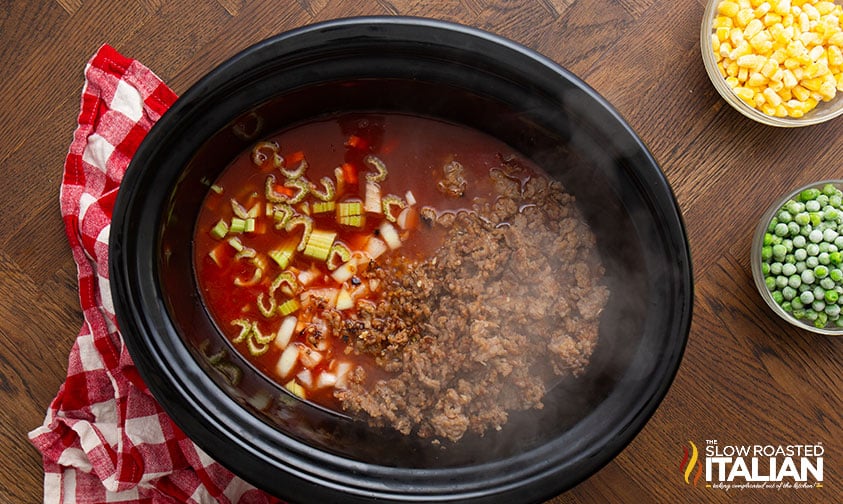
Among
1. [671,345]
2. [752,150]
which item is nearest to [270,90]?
[671,345]

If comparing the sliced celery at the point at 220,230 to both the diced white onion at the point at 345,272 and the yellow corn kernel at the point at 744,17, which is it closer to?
the diced white onion at the point at 345,272

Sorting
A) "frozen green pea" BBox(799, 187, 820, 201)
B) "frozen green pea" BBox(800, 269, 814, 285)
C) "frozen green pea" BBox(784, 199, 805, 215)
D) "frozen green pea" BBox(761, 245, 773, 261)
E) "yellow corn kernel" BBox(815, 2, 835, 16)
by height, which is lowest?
"frozen green pea" BBox(800, 269, 814, 285)

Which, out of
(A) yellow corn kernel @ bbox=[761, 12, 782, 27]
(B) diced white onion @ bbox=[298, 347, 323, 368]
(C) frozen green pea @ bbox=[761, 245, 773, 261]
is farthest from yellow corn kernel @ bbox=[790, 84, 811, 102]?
(B) diced white onion @ bbox=[298, 347, 323, 368]

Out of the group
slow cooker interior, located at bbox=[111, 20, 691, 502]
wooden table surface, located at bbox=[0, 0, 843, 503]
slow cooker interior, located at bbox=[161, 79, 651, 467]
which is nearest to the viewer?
slow cooker interior, located at bbox=[111, 20, 691, 502]

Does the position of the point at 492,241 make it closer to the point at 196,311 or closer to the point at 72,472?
the point at 196,311

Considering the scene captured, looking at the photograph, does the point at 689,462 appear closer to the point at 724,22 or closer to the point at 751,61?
the point at 751,61

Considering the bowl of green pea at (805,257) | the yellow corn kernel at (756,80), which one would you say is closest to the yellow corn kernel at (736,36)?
the yellow corn kernel at (756,80)

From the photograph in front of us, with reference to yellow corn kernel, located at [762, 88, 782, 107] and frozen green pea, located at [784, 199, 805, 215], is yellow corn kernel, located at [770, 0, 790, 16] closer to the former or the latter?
yellow corn kernel, located at [762, 88, 782, 107]
